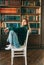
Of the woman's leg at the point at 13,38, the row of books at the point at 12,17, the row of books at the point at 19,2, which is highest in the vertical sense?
the row of books at the point at 19,2

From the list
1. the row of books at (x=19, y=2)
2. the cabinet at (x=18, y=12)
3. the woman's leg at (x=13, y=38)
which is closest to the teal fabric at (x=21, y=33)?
the woman's leg at (x=13, y=38)

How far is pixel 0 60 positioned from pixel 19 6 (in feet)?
7.85

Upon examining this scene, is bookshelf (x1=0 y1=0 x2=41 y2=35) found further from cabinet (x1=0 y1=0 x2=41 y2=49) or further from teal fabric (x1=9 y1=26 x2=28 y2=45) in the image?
teal fabric (x1=9 y1=26 x2=28 y2=45)

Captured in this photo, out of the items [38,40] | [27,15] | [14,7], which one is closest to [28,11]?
[27,15]

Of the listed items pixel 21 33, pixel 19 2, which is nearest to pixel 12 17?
pixel 19 2

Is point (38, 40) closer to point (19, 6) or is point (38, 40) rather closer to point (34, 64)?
point (19, 6)

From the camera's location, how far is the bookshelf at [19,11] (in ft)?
20.6

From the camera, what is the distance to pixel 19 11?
20.9 feet

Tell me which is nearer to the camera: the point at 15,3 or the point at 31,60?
the point at 31,60

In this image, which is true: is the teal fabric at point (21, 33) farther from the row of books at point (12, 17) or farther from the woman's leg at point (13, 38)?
the row of books at point (12, 17)

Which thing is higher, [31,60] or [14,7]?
[14,7]

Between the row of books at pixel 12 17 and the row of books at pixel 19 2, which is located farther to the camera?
the row of books at pixel 12 17

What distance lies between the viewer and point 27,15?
6422 millimetres

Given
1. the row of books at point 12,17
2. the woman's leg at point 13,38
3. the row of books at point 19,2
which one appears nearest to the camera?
the woman's leg at point 13,38
